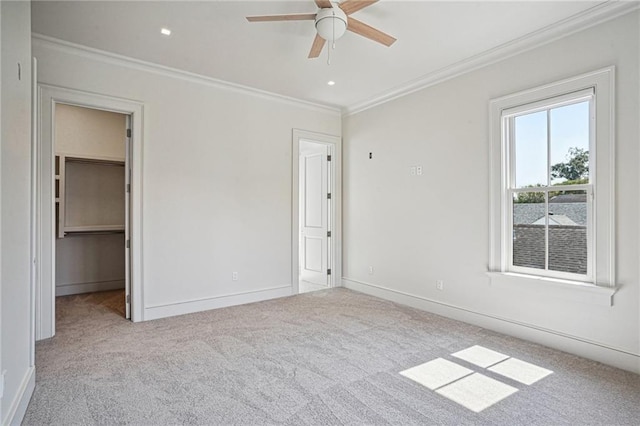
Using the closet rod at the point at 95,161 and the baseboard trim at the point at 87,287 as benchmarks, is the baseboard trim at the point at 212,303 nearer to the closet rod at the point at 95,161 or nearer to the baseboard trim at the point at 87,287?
the baseboard trim at the point at 87,287

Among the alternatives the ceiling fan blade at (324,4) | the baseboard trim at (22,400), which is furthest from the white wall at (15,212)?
the ceiling fan blade at (324,4)

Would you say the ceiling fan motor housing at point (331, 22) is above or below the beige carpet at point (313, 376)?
above

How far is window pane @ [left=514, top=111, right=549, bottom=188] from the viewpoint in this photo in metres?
3.23

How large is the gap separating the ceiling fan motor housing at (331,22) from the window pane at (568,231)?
243 centimetres

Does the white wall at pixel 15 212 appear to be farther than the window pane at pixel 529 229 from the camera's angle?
No

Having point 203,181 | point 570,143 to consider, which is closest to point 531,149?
point 570,143

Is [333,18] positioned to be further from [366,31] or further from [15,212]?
[15,212]

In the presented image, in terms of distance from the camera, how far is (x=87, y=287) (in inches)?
203

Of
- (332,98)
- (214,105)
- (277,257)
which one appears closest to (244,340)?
(277,257)

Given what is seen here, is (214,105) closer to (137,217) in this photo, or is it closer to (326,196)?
(137,217)

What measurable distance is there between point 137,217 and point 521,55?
4.31 m

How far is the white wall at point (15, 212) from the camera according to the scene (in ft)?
5.95

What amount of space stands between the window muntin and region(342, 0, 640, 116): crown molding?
56 centimetres

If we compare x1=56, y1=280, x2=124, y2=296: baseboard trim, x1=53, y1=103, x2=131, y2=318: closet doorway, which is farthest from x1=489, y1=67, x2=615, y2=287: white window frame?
x1=56, y1=280, x2=124, y2=296: baseboard trim
